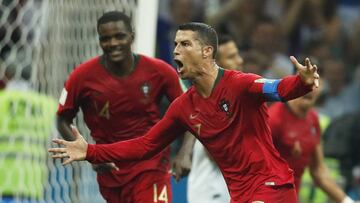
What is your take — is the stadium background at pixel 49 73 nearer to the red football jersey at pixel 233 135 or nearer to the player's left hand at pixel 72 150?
the red football jersey at pixel 233 135

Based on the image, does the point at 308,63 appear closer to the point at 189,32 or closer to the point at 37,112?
the point at 189,32

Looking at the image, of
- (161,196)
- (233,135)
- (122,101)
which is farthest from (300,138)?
(233,135)

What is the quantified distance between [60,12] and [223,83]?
3804mm

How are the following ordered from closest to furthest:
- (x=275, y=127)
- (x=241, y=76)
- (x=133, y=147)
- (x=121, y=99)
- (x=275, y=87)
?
(x=275, y=87), (x=241, y=76), (x=133, y=147), (x=121, y=99), (x=275, y=127)

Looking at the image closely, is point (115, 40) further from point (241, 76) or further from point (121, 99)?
point (241, 76)

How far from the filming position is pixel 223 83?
675 centimetres

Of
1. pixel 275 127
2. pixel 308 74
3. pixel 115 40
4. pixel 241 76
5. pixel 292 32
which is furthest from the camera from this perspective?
pixel 292 32

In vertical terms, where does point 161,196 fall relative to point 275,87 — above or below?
below

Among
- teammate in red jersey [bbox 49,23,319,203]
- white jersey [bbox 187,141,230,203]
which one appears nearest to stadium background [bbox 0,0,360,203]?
white jersey [bbox 187,141,230,203]

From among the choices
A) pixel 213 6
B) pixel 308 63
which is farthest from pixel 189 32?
pixel 213 6

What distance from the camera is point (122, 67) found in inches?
309

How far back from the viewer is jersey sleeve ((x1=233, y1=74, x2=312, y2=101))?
241 inches

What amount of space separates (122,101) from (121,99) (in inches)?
0.7

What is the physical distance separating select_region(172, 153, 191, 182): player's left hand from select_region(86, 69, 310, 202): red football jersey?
0.80 meters
